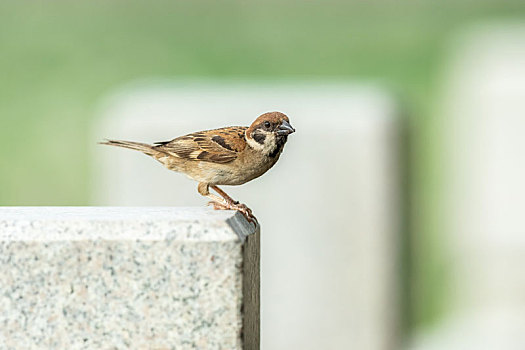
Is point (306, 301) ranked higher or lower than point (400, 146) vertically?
lower

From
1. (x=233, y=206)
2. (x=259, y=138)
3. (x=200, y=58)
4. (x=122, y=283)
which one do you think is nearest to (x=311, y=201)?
(x=259, y=138)

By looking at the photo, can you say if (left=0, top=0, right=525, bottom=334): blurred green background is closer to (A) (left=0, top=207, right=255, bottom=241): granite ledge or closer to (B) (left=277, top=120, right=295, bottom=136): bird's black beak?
(B) (left=277, top=120, right=295, bottom=136): bird's black beak

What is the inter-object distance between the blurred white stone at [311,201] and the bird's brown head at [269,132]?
11.2 ft

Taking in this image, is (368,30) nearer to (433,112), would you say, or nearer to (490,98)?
(433,112)

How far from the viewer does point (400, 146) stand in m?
8.00

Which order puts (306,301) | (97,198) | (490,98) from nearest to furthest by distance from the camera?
(306,301), (97,198), (490,98)

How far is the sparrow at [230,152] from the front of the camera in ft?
11.1

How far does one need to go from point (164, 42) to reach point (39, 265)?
10.5 metres

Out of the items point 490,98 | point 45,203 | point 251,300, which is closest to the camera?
point 251,300

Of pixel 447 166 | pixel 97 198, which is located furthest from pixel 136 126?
pixel 447 166

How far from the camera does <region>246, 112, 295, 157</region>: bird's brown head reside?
132 inches

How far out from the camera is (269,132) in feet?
11.1

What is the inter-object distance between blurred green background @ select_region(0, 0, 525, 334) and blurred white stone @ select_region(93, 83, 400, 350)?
193 centimetres

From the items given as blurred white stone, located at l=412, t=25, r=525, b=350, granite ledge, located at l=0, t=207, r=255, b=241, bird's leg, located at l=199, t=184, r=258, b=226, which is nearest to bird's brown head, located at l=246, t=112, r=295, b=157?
bird's leg, located at l=199, t=184, r=258, b=226
